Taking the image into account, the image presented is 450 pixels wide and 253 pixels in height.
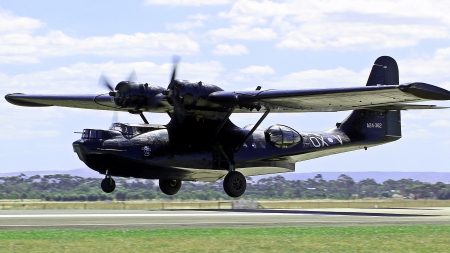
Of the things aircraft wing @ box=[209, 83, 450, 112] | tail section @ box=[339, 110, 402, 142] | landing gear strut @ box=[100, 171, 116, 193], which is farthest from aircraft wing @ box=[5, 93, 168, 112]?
tail section @ box=[339, 110, 402, 142]

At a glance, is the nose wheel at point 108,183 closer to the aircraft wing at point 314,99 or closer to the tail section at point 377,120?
the aircraft wing at point 314,99

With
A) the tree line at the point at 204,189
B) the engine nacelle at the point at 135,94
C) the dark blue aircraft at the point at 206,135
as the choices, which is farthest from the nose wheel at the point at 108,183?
the tree line at the point at 204,189

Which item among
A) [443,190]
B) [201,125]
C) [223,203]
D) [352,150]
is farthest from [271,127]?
[443,190]

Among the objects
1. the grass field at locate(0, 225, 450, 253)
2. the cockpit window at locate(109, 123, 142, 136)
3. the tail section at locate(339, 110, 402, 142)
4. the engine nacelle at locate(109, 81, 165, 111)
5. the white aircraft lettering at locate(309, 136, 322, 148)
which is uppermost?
the engine nacelle at locate(109, 81, 165, 111)

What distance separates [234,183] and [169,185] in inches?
145

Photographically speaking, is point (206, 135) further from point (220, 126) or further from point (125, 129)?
point (125, 129)

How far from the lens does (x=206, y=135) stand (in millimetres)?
30828

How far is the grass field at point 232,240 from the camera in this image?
55.0ft

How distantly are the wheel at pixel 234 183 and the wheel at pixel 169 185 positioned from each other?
3.06 m

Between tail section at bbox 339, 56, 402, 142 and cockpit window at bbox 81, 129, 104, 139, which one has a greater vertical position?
tail section at bbox 339, 56, 402, 142

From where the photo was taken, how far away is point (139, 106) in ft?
99.7

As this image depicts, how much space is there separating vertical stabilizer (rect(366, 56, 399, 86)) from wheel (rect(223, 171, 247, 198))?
339 inches

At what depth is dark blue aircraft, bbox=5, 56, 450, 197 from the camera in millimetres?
28734

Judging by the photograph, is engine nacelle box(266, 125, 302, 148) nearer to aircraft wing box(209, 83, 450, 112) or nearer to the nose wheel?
aircraft wing box(209, 83, 450, 112)
